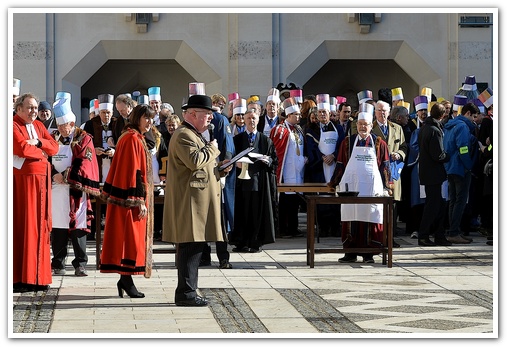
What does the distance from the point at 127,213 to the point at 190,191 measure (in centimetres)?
78

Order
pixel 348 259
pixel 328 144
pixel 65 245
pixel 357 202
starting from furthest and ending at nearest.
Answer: pixel 328 144 < pixel 348 259 < pixel 357 202 < pixel 65 245

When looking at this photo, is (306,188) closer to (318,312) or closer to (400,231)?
(400,231)

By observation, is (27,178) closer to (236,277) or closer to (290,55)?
(236,277)

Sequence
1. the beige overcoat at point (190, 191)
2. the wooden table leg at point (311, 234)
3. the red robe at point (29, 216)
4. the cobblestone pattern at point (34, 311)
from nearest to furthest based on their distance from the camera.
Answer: the cobblestone pattern at point (34, 311) → the beige overcoat at point (190, 191) → the red robe at point (29, 216) → the wooden table leg at point (311, 234)

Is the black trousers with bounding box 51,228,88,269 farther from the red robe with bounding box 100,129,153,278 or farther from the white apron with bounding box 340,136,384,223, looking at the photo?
the white apron with bounding box 340,136,384,223

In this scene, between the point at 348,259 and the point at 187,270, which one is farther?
the point at 348,259

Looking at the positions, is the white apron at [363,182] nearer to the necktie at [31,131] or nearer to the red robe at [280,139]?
the red robe at [280,139]

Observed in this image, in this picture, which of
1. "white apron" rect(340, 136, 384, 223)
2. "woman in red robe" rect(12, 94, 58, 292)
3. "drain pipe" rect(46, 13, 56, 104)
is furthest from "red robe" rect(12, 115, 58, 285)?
"drain pipe" rect(46, 13, 56, 104)

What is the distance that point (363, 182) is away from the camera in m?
12.5

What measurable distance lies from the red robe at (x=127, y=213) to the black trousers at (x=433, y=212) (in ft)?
17.7

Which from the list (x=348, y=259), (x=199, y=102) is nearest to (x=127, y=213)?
(x=199, y=102)

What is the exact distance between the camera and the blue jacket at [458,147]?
1485 cm

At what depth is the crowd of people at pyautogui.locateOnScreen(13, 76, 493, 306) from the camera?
9.48 m

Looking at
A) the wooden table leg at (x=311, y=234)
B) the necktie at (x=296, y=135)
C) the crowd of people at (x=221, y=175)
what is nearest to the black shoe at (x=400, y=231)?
the crowd of people at (x=221, y=175)
